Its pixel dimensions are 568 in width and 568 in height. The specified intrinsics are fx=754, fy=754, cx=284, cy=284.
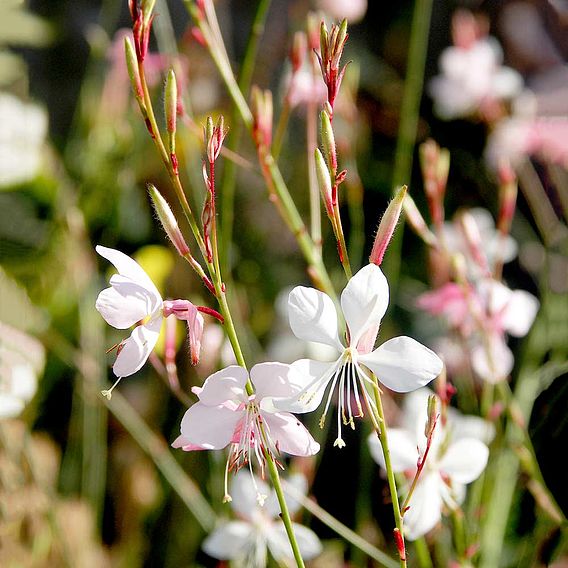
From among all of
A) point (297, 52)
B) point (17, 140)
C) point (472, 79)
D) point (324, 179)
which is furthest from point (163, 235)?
point (324, 179)

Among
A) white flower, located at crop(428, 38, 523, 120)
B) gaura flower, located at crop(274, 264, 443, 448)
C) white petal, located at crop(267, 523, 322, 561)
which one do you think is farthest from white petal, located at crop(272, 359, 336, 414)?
white flower, located at crop(428, 38, 523, 120)

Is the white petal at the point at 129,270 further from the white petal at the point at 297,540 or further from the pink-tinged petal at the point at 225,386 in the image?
the white petal at the point at 297,540

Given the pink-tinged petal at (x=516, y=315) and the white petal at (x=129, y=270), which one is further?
the pink-tinged petal at (x=516, y=315)

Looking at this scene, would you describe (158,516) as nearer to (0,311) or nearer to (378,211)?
(0,311)

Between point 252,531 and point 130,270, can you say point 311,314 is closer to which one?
point 130,270

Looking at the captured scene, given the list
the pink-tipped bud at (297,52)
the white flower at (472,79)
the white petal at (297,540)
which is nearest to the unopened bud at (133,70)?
the pink-tipped bud at (297,52)

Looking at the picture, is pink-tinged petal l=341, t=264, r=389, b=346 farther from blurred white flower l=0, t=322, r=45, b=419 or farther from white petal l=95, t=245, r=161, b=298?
blurred white flower l=0, t=322, r=45, b=419

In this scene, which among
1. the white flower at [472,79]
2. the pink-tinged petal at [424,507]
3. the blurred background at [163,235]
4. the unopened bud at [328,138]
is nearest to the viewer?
the unopened bud at [328,138]

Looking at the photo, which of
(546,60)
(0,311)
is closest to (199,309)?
(0,311)
